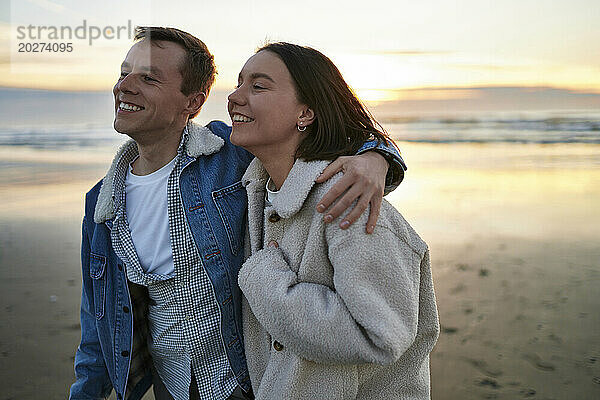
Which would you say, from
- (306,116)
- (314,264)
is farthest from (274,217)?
(306,116)

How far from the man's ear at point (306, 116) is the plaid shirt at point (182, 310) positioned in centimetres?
53

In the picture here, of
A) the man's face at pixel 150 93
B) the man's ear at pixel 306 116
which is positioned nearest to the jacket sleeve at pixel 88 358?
the man's face at pixel 150 93

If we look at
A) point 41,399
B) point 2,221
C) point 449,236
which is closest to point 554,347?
point 449,236

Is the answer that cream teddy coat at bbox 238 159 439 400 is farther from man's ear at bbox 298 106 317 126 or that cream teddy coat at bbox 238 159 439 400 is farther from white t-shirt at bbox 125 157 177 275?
white t-shirt at bbox 125 157 177 275

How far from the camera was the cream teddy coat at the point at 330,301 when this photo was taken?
171cm

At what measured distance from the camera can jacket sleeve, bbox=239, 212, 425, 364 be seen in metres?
1.70

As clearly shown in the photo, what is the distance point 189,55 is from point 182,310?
1.02 meters

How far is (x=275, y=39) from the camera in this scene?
87.0 inches

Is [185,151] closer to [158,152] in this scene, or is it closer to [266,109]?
[158,152]

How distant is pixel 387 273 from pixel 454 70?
8.37 m

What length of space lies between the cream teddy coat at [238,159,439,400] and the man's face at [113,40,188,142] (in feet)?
1.82

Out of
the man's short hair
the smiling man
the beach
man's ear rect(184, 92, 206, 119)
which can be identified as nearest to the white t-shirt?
the smiling man

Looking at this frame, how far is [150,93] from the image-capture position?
8.03 ft

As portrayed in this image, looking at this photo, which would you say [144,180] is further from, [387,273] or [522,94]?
[522,94]
